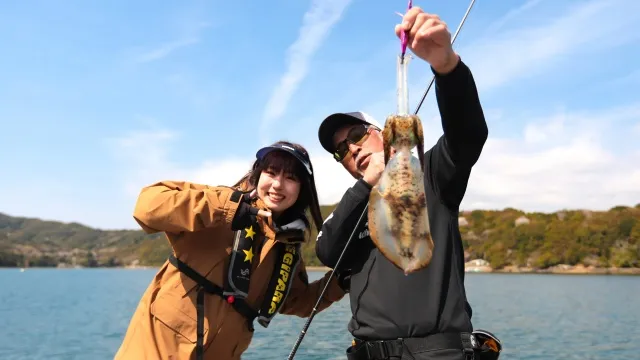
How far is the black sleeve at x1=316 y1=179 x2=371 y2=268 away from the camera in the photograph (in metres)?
3.45

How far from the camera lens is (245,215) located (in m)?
3.96

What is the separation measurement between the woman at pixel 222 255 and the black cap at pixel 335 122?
346mm

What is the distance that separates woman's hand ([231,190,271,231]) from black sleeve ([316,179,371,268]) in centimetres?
56

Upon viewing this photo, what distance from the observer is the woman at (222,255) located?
4.00m

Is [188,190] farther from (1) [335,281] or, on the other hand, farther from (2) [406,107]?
(2) [406,107]

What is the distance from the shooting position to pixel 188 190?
13.3ft

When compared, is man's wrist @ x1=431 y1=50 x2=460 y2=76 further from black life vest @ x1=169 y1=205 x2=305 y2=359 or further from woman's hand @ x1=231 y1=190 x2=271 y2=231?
black life vest @ x1=169 y1=205 x2=305 y2=359

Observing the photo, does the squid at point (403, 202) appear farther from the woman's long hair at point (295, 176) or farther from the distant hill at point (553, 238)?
the distant hill at point (553, 238)

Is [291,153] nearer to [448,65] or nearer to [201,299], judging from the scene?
[201,299]

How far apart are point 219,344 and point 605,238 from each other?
147028 mm

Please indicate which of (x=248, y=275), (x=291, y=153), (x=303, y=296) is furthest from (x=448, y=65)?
(x=303, y=296)

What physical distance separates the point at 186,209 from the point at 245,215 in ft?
1.57

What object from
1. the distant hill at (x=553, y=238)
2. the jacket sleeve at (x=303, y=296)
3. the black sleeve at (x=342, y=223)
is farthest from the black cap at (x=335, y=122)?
the distant hill at (x=553, y=238)

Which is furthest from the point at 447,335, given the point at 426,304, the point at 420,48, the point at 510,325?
the point at 510,325
